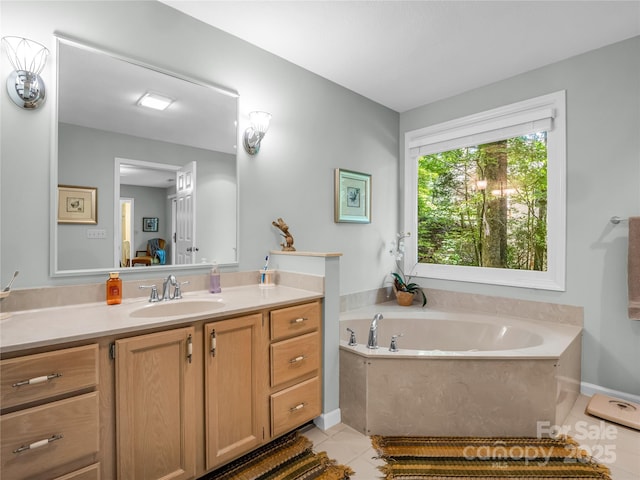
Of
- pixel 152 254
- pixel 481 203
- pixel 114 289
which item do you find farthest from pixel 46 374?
pixel 481 203

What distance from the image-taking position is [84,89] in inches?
68.6

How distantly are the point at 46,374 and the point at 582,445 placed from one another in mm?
2615

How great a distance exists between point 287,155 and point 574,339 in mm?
2388

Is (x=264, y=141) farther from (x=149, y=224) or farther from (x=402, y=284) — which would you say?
(x=402, y=284)

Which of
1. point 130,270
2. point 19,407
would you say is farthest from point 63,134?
point 19,407

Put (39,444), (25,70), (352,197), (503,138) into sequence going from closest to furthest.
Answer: (39,444)
(25,70)
(503,138)
(352,197)

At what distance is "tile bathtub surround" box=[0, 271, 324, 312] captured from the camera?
1550mm

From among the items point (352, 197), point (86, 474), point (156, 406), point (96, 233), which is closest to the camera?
point (86, 474)

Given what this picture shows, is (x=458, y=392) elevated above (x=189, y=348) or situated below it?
below

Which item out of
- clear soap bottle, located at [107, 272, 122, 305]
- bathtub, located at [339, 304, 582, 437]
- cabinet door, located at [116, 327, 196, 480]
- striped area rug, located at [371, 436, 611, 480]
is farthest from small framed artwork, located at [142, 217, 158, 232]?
striped area rug, located at [371, 436, 611, 480]

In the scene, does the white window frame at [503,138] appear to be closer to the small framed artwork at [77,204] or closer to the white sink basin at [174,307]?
the white sink basin at [174,307]

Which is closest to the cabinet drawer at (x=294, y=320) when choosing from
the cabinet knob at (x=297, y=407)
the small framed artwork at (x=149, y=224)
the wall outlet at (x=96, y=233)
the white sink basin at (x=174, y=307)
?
the white sink basin at (x=174, y=307)

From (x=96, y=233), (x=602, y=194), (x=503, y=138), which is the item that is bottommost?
(x=96, y=233)

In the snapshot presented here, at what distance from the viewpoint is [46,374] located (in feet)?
3.81
